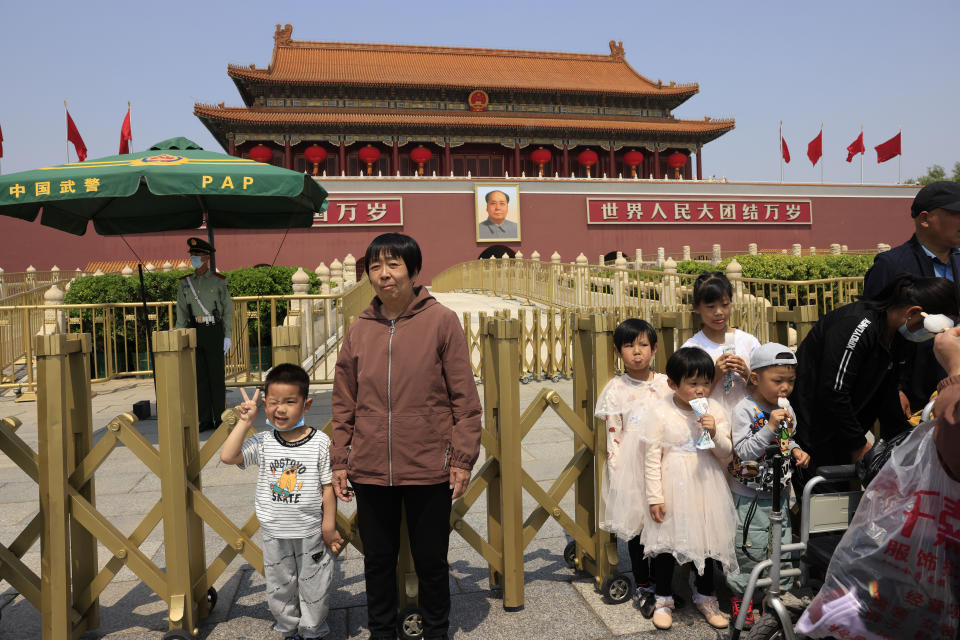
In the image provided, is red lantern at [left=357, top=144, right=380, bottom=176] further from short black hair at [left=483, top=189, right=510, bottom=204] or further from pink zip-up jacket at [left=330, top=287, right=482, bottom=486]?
pink zip-up jacket at [left=330, top=287, right=482, bottom=486]

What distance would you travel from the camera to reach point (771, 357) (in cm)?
254

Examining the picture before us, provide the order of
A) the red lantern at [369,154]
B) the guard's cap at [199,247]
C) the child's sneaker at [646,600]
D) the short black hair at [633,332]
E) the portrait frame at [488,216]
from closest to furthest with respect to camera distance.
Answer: the child's sneaker at [646,600]
the short black hair at [633,332]
the guard's cap at [199,247]
the portrait frame at [488,216]
the red lantern at [369,154]

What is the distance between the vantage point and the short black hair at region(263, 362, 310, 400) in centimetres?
251

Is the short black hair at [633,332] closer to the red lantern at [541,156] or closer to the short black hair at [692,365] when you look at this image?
the short black hair at [692,365]

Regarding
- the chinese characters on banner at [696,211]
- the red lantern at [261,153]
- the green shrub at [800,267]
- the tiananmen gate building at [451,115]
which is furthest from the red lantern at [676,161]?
the red lantern at [261,153]

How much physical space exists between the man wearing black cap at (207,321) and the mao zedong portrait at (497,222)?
21.6m

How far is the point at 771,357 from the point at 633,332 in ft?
1.90

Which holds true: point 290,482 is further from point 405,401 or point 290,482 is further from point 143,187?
point 143,187

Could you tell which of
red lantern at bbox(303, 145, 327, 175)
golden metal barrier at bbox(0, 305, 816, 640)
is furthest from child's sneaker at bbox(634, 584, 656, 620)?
red lantern at bbox(303, 145, 327, 175)

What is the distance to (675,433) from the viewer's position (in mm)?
2707

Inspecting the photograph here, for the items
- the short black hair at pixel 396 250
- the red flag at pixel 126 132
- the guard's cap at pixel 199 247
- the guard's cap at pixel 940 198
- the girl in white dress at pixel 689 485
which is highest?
the red flag at pixel 126 132

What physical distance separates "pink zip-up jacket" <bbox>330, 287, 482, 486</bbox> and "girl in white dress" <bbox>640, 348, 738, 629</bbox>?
2.67 feet

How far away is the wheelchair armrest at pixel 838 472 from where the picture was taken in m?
2.24

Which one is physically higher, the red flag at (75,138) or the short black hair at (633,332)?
the red flag at (75,138)
